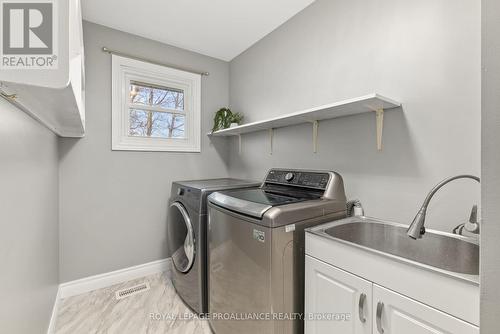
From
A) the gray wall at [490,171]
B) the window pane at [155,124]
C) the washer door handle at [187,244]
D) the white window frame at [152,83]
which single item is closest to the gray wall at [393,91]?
the gray wall at [490,171]

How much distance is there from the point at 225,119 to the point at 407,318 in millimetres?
2304

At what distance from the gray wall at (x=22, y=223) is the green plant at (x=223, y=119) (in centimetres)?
158

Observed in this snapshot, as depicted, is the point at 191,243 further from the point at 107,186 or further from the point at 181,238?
the point at 107,186

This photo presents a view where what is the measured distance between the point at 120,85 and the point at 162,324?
2239 mm

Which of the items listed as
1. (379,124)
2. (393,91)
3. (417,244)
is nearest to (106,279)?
(417,244)

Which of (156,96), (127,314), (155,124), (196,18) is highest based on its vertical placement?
A: (196,18)

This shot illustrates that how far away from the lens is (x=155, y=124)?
2568 millimetres

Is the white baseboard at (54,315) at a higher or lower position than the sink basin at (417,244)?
lower

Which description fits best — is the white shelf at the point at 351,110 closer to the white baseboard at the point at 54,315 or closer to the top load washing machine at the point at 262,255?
the top load washing machine at the point at 262,255

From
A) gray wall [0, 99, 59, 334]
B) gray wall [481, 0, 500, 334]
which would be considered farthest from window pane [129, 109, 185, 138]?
gray wall [481, 0, 500, 334]

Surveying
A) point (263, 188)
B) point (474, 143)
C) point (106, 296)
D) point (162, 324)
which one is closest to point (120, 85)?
point (263, 188)

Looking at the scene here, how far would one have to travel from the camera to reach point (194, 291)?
1818 millimetres

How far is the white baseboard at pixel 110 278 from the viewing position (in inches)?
80.7

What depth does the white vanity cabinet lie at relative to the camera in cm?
79
